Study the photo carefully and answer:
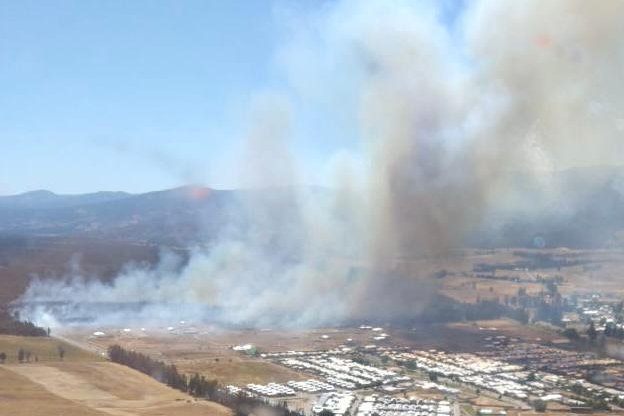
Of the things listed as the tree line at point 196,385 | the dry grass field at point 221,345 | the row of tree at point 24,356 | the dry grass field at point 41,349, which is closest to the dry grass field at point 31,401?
the row of tree at point 24,356

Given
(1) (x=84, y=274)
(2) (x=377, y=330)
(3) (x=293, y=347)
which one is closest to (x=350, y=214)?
(2) (x=377, y=330)

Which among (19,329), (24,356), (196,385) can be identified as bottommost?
(196,385)

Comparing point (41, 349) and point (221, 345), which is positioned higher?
point (41, 349)

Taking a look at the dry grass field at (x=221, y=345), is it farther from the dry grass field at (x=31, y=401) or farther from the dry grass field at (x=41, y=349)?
the dry grass field at (x=31, y=401)

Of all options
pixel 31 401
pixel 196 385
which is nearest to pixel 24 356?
pixel 31 401

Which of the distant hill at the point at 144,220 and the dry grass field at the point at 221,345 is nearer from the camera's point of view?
the dry grass field at the point at 221,345

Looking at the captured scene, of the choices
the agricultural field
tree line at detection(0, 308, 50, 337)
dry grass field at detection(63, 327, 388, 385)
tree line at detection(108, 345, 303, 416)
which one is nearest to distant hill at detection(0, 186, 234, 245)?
dry grass field at detection(63, 327, 388, 385)

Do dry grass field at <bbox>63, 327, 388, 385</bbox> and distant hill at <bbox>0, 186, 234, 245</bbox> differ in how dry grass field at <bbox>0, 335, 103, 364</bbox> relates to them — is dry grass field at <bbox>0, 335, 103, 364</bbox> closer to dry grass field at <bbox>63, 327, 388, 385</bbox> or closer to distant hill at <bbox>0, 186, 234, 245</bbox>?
dry grass field at <bbox>63, 327, 388, 385</bbox>

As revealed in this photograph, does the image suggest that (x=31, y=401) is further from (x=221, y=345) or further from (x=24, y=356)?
(x=221, y=345)

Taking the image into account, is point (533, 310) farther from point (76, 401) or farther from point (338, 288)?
point (76, 401)

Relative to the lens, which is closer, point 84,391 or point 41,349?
point 84,391
